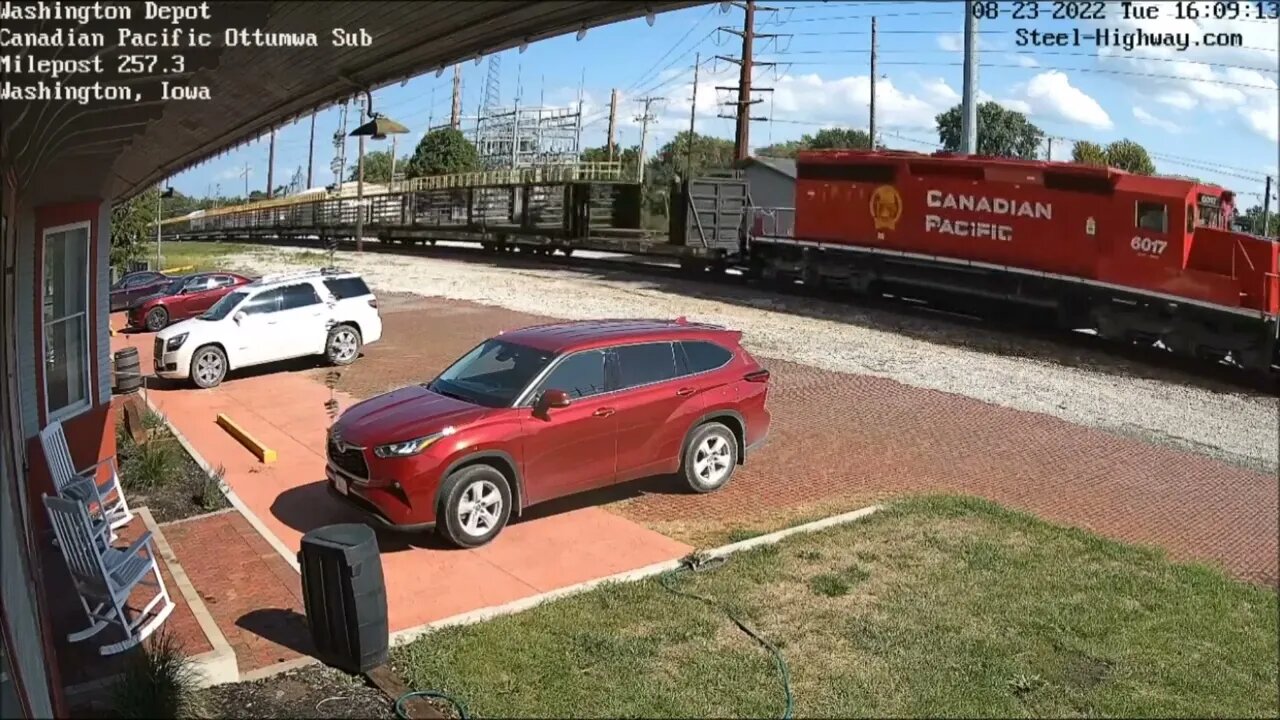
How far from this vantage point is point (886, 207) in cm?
2198

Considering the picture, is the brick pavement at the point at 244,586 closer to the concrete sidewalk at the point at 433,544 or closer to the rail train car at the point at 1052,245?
the concrete sidewalk at the point at 433,544

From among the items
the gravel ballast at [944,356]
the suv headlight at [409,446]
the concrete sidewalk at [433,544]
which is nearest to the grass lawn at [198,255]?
the gravel ballast at [944,356]

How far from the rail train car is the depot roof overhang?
42.3 feet

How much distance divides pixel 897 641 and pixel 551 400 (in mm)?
3335

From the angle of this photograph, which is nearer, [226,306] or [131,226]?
[226,306]

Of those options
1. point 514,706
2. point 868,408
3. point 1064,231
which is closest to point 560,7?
point 514,706

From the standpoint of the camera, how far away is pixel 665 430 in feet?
30.0

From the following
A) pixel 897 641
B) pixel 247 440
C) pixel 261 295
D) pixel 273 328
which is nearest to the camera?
pixel 897 641

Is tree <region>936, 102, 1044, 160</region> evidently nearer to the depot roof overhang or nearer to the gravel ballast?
the gravel ballast

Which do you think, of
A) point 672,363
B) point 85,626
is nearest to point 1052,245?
point 672,363

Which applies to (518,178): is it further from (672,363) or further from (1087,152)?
(672,363)

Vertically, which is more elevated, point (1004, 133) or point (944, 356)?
point (1004, 133)

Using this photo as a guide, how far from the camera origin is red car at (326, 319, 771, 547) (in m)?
7.94

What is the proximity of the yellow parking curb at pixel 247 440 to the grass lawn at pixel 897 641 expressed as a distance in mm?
5493
